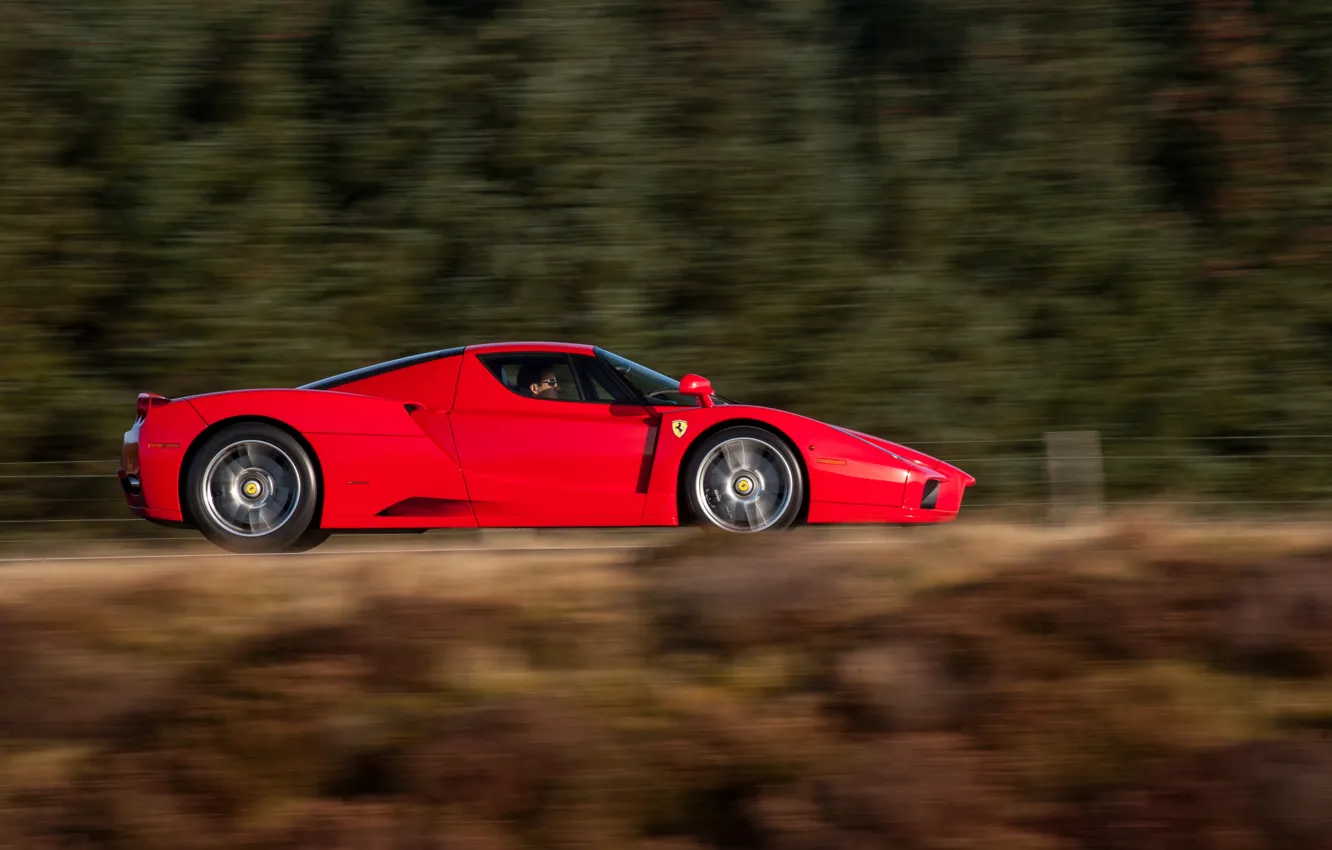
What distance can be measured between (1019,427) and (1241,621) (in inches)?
311

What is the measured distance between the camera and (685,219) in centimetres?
1538

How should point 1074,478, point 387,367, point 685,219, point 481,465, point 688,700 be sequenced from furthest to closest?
point 685,219, point 1074,478, point 387,367, point 481,465, point 688,700

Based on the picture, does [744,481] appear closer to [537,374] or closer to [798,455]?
[798,455]

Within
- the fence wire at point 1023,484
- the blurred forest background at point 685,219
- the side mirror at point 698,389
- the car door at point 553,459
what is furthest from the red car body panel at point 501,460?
the blurred forest background at point 685,219

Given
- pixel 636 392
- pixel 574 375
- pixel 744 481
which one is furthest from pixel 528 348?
pixel 744 481

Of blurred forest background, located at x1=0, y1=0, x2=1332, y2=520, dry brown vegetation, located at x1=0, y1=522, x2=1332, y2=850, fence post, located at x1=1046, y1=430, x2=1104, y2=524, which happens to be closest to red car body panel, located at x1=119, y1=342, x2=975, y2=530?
dry brown vegetation, located at x1=0, y1=522, x2=1332, y2=850

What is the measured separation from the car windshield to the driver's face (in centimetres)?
29

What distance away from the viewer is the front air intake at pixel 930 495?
8281mm

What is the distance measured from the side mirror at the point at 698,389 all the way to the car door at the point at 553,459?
22 centimetres

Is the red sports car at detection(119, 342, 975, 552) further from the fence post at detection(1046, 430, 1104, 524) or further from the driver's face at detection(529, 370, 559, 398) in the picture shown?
the fence post at detection(1046, 430, 1104, 524)

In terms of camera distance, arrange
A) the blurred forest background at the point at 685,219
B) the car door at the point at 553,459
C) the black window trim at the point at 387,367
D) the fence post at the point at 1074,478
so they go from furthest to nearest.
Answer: the blurred forest background at the point at 685,219 < the fence post at the point at 1074,478 < the black window trim at the point at 387,367 < the car door at the point at 553,459

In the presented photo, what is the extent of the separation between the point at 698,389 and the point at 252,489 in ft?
7.61

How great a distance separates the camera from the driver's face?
27.2 feet

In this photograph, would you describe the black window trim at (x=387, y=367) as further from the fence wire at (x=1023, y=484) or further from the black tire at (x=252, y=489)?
the fence wire at (x=1023, y=484)
